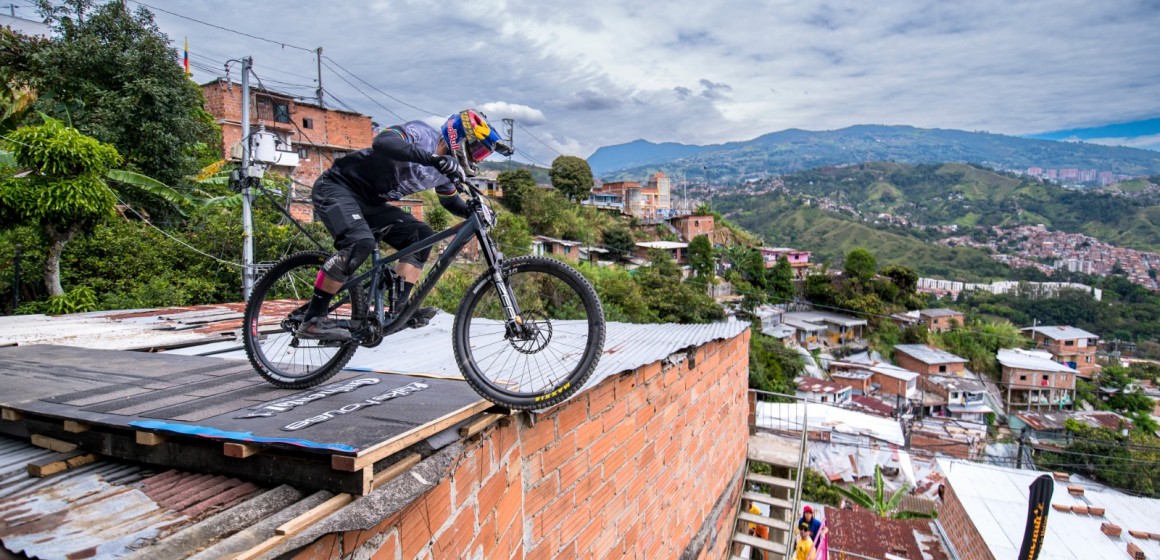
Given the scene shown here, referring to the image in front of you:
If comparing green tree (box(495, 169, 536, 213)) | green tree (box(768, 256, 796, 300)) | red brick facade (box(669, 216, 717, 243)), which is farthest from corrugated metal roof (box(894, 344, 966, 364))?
green tree (box(495, 169, 536, 213))

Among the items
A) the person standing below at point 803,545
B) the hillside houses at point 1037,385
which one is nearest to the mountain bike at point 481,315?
the person standing below at point 803,545

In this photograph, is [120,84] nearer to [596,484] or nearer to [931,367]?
[596,484]

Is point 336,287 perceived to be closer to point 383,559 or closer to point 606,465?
point 383,559

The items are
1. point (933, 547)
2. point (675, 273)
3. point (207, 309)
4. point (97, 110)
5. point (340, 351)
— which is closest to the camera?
point (340, 351)

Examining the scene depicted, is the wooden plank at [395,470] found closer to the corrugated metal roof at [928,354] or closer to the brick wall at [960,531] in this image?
the brick wall at [960,531]

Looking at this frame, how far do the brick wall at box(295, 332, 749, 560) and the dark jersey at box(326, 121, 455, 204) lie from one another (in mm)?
1488

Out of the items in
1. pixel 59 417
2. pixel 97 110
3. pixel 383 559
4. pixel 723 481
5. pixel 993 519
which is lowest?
pixel 993 519

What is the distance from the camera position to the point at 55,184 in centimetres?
855

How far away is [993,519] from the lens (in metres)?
11.2

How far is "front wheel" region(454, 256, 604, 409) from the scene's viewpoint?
8.55 feet

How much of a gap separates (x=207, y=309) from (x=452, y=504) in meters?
6.66

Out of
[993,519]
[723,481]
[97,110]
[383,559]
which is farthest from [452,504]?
[97,110]

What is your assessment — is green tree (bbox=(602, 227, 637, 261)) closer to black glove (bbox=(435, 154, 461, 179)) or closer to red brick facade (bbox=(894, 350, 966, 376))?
red brick facade (bbox=(894, 350, 966, 376))

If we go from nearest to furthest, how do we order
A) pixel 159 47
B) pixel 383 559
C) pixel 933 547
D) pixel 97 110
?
1. pixel 383 559
2. pixel 933 547
3. pixel 97 110
4. pixel 159 47
